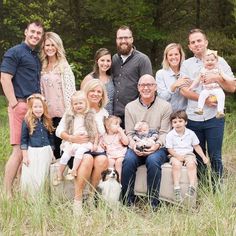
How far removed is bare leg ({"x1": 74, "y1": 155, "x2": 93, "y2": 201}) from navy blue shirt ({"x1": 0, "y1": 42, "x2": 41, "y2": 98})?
1018 mm

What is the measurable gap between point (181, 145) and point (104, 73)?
4.31 feet

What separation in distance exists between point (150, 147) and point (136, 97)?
0.81 m

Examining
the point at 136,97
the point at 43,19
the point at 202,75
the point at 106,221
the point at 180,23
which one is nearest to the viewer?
the point at 106,221

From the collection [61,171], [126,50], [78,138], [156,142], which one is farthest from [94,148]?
[126,50]

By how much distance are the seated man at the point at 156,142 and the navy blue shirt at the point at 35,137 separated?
91 centimetres

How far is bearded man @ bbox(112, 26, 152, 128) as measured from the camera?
5955 millimetres

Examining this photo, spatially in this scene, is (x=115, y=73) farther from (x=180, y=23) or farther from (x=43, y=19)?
(x=180, y=23)

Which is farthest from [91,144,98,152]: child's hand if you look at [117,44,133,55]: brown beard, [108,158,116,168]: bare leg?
[117,44,133,55]: brown beard

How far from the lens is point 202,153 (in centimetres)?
554

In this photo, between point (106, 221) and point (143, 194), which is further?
point (143, 194)

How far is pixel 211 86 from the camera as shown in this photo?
17.7 ft

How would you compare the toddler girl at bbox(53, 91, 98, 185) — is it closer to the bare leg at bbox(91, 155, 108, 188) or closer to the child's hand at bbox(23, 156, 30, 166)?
the bare leg at bbox(91, 155, 108, 188)

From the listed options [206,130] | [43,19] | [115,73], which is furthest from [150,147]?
[43,19]

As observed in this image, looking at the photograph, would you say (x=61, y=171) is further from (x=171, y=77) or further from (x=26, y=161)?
(x=171, y=77)
